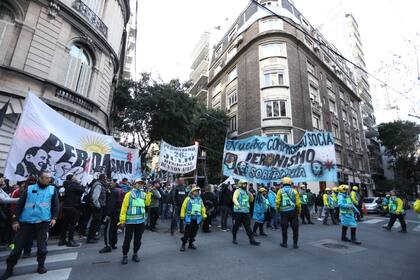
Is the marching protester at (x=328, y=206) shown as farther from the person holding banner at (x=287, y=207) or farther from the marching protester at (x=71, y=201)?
the marching protester at (x=71, y=201)

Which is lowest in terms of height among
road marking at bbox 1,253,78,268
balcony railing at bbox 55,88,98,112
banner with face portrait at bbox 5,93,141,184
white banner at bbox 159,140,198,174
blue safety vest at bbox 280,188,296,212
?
road marking at bbox 1,253,78,268

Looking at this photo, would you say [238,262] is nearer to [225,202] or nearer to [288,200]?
[288,200]

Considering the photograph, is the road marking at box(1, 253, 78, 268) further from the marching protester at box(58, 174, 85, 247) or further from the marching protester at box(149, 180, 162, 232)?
the marching protester at box(149, 180, 162, 232)

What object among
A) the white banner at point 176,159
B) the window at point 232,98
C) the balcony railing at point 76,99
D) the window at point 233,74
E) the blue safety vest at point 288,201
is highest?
the window at point 233,74

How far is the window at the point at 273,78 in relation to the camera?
78.6 ft

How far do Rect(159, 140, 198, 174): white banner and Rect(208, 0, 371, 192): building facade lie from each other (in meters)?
12.1

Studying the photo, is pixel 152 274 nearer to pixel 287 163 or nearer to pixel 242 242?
pixel 242 242

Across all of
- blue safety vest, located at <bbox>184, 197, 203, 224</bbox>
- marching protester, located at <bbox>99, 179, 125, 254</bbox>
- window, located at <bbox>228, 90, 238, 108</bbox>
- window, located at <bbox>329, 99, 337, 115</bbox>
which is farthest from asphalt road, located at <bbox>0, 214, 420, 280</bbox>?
window, located at <bbox>329, 99, 337, 115</bbox>

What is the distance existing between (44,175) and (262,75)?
73.9 feet

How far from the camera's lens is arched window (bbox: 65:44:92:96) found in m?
12.4

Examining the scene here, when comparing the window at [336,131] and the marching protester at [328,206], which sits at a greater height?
the window at [336,131]

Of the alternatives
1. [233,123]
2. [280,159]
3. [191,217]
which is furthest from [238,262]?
[233,123]

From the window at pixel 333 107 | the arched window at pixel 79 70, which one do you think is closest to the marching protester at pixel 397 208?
the arched window at pixel 79 70

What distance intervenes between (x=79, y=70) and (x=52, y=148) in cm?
885
